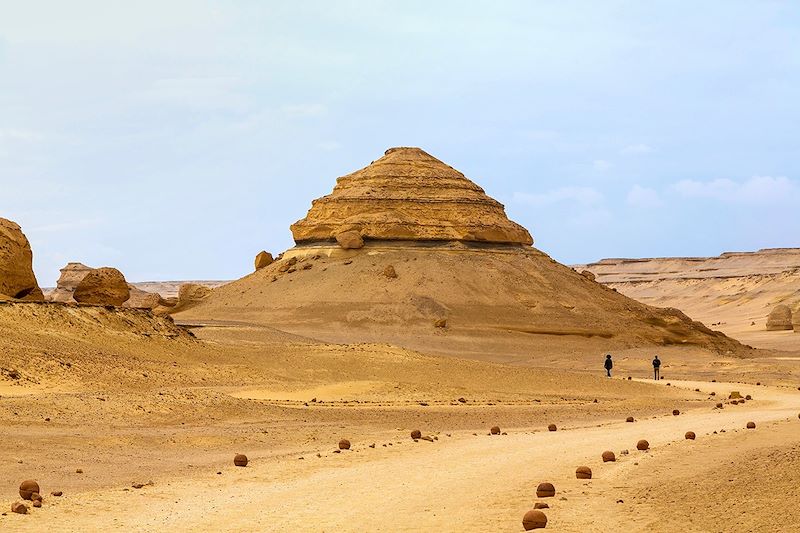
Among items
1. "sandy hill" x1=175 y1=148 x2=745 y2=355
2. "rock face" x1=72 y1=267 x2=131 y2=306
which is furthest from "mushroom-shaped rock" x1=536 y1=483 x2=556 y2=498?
"sandy hill" x1=175 y1=148 x2=745 y2=355

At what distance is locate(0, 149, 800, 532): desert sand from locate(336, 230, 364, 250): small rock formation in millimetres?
3781

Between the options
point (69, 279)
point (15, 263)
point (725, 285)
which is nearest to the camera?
point (15, 263)

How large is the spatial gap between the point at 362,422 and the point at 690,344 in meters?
36.3

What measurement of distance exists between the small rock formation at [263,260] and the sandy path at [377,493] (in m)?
49.1

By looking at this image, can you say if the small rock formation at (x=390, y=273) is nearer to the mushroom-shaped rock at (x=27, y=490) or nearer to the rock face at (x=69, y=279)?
the rock face at (x=69, y=279)

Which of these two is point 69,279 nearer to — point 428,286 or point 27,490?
point 428,286

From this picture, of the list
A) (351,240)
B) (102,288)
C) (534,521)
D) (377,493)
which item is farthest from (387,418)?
(351,240)

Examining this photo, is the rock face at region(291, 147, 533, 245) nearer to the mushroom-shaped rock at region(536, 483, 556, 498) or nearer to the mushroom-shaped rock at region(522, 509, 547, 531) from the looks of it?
the mushroom-shaped rock at region(536, 483, 556, 498)

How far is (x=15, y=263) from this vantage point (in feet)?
99.1

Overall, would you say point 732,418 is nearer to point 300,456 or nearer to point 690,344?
point 300,456

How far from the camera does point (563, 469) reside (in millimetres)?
13766

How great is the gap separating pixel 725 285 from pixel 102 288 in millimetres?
99412

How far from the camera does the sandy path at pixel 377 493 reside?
10555 mm

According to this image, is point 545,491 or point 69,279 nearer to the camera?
point 545,491
